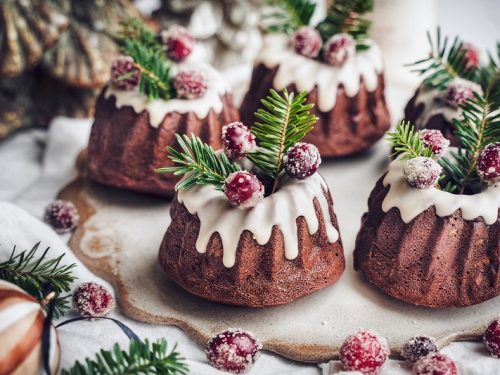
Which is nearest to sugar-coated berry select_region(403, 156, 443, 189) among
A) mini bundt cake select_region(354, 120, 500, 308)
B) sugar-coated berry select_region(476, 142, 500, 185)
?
mini bundt cake select_region(354, 120, 500, 308)

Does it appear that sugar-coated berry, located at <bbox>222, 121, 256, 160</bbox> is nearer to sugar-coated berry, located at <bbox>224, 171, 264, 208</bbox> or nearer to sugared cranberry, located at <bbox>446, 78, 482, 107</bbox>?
sugar-coated berry, located at <bbox>224, 171, 264, 208</bbox>

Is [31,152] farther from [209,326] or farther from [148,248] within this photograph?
[209,326]

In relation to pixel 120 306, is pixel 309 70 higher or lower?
higher

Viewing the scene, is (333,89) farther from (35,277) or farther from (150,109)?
(35,277)

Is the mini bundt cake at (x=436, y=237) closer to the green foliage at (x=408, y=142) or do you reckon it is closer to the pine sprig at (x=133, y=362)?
the green foliage at (x=408, y=142)

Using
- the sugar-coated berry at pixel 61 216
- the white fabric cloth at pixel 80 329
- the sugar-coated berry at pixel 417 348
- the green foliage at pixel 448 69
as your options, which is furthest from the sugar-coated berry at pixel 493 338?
the sugar-coated berry at pixel 61 216

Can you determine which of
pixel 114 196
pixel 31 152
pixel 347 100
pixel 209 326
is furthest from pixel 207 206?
pixel 31 152

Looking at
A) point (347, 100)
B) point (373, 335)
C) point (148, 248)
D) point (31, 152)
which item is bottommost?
point (31, 152)
